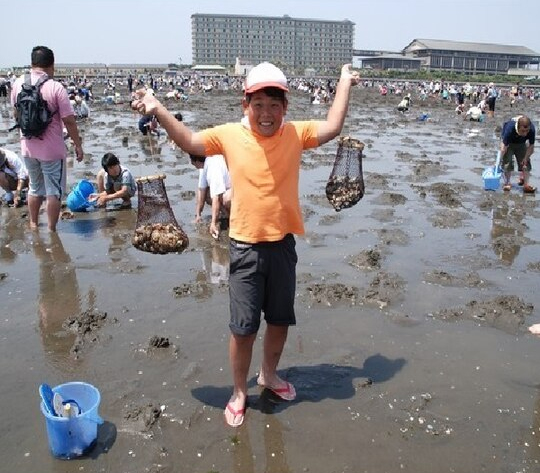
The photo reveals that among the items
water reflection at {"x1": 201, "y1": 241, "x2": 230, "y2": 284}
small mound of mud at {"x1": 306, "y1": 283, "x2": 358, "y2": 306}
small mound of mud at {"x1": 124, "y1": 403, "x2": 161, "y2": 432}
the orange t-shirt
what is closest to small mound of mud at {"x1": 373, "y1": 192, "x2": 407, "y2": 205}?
water reflection at {"x1": 201, "y1": 241, "x2": 230, "y2": 284}

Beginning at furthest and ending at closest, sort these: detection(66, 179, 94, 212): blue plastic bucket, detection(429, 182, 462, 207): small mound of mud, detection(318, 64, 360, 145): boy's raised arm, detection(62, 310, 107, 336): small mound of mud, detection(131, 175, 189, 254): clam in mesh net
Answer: detection(429, 182, 462, 207): small mound of mud < detection(66, 179, 94, 212): blue plastic bucket < detection(62, 310, 107, 336): small mound of mud < detection(131, 175, 189, 254): clam in mesh net < detection(318, 64, 360, 145): boy's raised arm

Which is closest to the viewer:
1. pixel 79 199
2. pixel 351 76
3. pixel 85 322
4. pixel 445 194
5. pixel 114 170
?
pixel 351 76

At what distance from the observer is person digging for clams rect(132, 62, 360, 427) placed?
2930 millimetres

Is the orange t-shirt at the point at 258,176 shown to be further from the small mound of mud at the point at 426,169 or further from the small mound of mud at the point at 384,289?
the small mound of mud at the point at 426,169

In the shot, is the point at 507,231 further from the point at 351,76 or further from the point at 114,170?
the point at 114,170

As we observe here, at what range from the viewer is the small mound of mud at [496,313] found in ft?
15.3

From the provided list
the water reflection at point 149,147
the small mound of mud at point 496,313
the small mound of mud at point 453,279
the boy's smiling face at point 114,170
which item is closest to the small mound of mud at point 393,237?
the small mound of mud at point 453,279

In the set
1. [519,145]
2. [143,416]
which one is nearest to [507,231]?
[519,145]

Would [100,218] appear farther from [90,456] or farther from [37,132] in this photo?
[90,456]

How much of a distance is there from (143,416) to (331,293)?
99.4 inches

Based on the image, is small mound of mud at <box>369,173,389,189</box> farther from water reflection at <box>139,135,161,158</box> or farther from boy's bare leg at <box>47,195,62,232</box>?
boy's bare leg at <box>47,195,62,232</box>

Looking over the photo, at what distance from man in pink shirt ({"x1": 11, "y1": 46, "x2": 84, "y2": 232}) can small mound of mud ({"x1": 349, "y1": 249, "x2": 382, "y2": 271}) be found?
3.75 m

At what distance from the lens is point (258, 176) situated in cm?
299

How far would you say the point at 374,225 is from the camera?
25.3 ft
